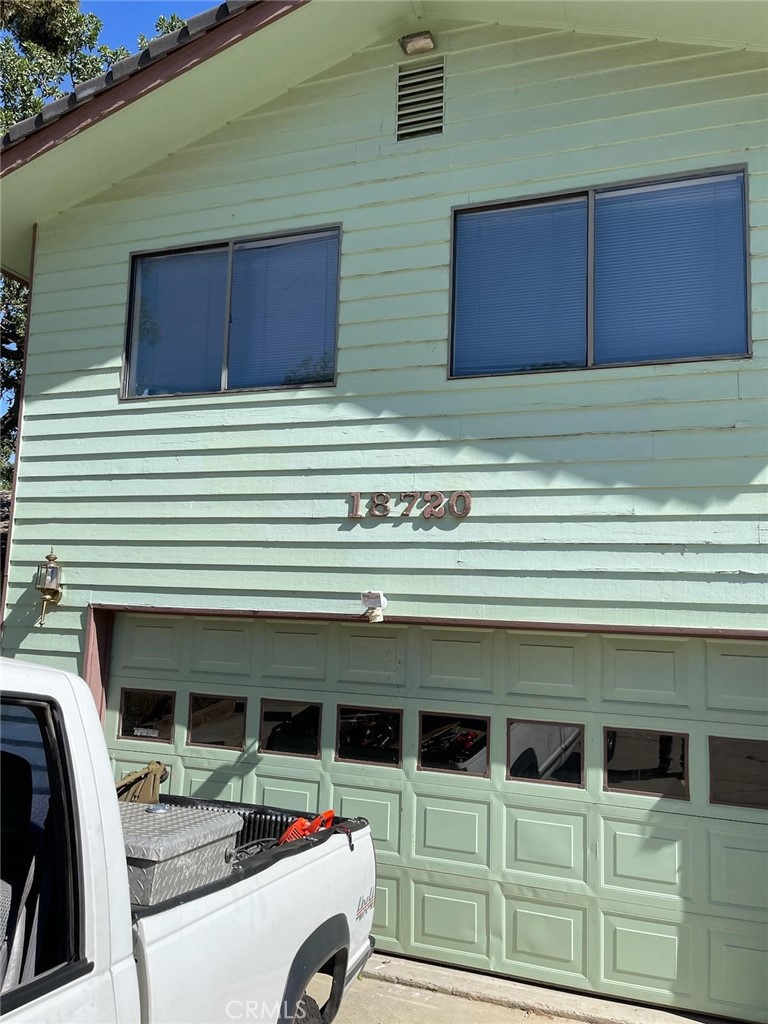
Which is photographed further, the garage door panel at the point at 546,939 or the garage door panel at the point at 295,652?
the garage door panel at the point at 295,652

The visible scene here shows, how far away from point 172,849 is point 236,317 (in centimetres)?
445

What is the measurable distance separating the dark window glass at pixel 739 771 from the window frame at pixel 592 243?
7.57ft

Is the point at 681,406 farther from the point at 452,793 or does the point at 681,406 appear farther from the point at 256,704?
the point at 256,704

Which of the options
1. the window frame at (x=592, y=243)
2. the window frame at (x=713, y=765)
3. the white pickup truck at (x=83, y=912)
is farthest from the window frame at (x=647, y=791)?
the white pickup truck at (x=83, y=912)

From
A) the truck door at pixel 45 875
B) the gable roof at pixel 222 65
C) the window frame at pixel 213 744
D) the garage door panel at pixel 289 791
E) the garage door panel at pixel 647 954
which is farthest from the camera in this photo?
the window frame at pixel 213 744

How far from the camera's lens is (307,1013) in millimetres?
3277

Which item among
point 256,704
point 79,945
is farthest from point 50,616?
point 79,945

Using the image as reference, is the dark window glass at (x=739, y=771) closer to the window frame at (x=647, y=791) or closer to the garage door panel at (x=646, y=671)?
the window frame at (x=647, y=791)

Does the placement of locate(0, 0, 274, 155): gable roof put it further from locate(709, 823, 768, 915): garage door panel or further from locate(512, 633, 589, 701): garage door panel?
locate(709, 823, 768, 915): garage door panel

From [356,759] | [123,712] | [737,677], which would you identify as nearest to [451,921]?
[356,759]

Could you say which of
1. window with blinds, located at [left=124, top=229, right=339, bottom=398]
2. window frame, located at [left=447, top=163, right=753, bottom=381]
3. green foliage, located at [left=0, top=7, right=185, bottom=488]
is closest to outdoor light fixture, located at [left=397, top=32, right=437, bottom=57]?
window frame, located at [left=447, top=163, right=753, bottom=381]

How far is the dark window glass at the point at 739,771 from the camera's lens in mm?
4746

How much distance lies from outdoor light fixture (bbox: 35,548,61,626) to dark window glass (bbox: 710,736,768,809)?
4.85m

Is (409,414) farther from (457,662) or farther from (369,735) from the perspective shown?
(369,735)
